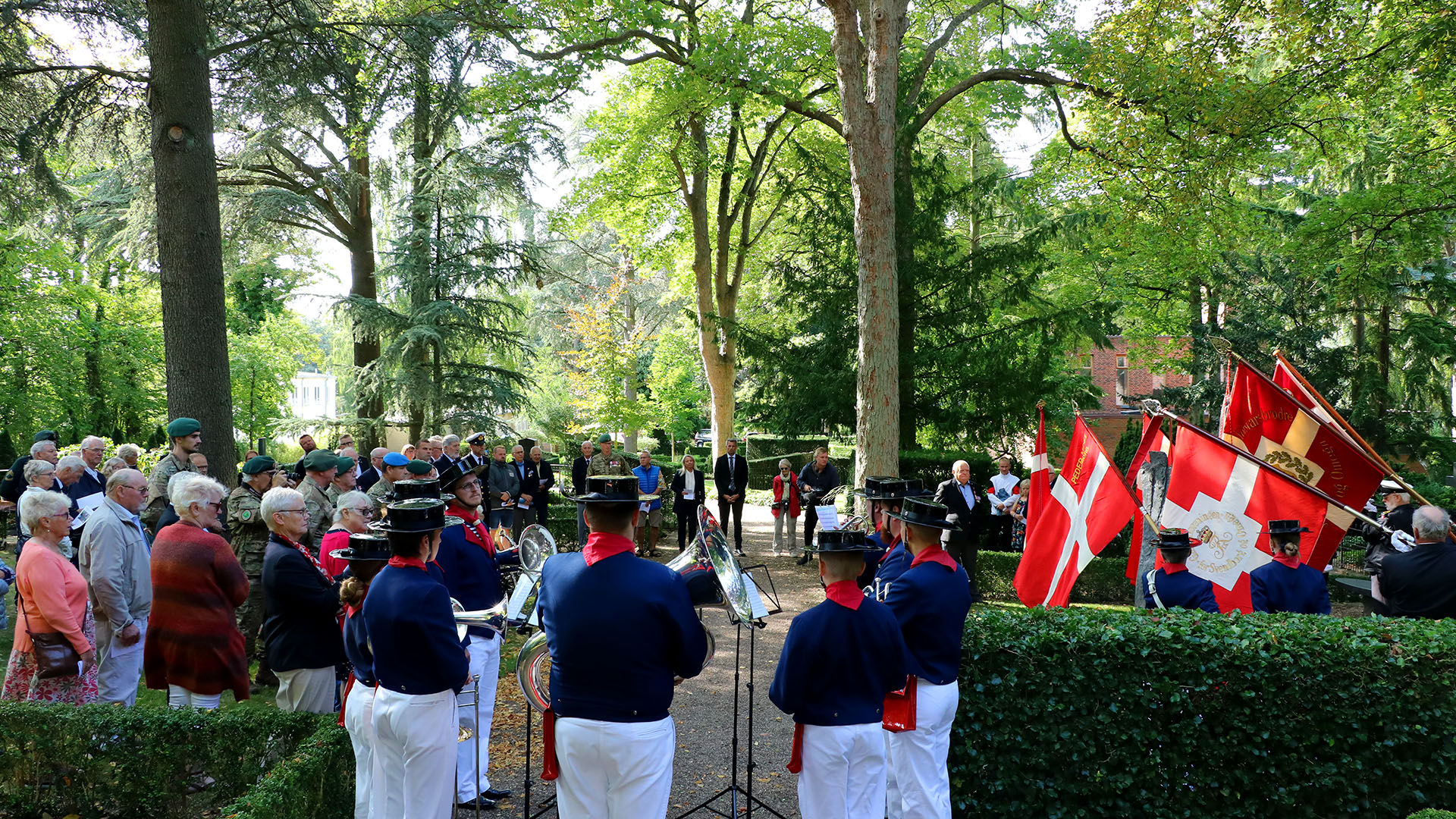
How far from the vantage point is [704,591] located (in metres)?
4.22

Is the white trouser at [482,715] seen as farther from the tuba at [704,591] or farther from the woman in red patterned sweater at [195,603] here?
the woman in red patterned sweater at [195,603]

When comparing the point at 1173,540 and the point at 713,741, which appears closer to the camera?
the point at 1173,540

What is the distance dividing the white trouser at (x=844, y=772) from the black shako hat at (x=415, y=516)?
215 cm

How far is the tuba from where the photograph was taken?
166 inches

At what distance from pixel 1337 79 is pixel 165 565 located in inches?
645

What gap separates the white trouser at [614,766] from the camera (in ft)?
13.1

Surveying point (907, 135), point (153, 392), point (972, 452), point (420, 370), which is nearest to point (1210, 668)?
point (972, 452)

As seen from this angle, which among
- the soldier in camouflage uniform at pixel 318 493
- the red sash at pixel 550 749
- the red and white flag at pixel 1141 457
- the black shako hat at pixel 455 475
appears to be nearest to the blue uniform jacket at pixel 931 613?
the red sash at pixel 550 749

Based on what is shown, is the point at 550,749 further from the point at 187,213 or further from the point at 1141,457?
the point at 187,213

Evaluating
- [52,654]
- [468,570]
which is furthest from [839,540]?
[52,654]

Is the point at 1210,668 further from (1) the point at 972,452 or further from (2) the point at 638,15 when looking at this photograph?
(2) the point at 638,15

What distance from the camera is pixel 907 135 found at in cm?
1634

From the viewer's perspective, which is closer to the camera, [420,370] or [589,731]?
[589,731]

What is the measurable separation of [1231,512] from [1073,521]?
1206 millimetres
